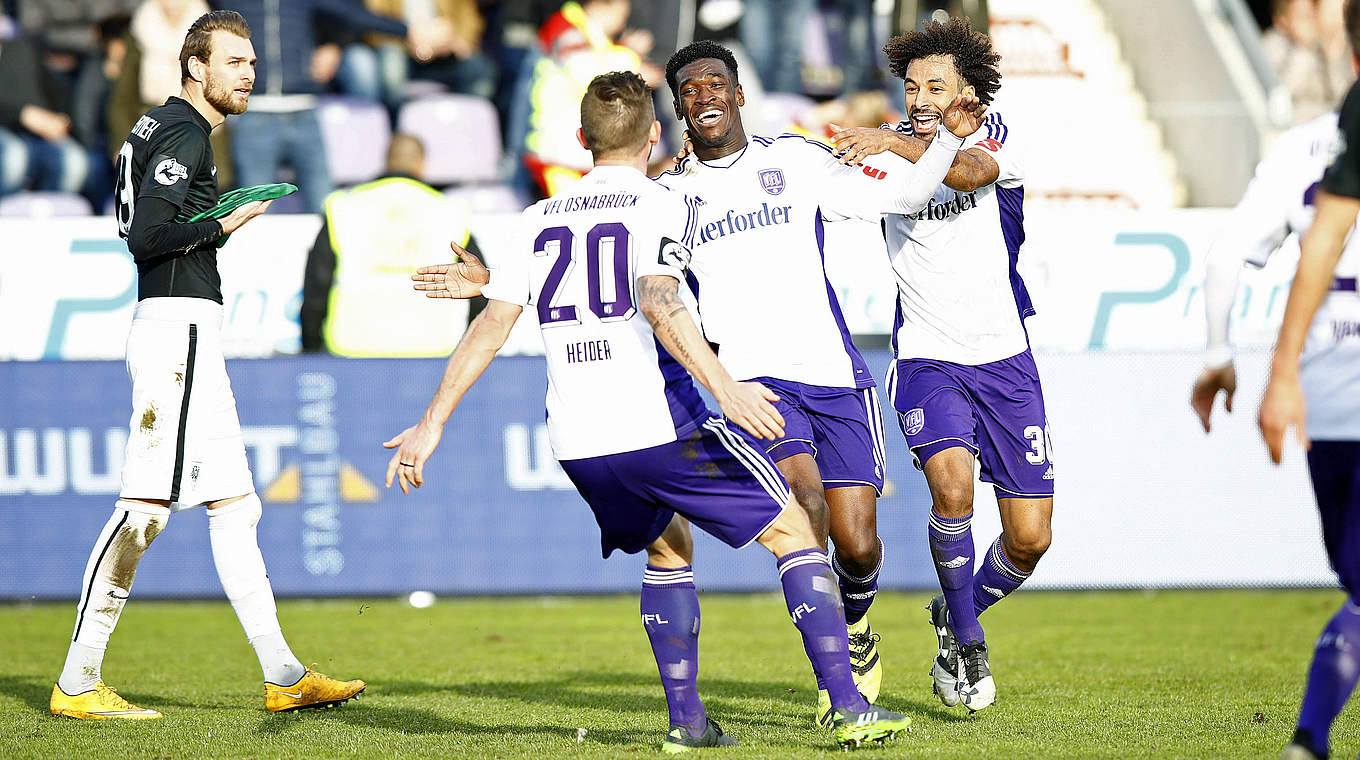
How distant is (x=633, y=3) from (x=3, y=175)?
6017 mm

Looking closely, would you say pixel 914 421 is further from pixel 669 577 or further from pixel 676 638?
pixel 676 638

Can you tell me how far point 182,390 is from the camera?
5.66 m

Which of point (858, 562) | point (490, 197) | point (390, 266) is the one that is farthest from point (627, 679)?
point (490, 197)

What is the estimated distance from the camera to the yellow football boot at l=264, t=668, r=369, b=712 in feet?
18.9

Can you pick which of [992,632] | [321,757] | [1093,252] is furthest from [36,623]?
[1093,252]

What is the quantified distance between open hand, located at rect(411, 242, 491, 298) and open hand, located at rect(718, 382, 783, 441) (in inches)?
48.5

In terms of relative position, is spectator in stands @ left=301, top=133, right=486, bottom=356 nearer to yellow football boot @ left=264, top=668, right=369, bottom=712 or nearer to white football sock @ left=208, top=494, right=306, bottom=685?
white football sock @ left=208, top=494, right=306, bottom=685

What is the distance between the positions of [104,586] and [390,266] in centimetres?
576

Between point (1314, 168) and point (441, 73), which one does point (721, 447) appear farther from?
point (441, 73)

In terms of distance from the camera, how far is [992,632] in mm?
8570

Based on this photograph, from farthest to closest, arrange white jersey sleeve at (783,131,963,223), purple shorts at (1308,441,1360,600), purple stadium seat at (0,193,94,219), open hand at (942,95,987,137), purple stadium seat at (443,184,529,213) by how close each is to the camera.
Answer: purple stadium seat at (443,184,529,213) < purple stadium seat at (0,193,94,219) < open hand at (942,95,987,137) < white jersey sleeve at (783,131,963,223) < purple shorts at (1308,441,1360,600)

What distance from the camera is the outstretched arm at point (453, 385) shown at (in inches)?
185

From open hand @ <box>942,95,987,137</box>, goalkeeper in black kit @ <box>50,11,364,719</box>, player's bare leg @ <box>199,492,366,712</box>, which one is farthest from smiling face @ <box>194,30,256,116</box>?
open hand @ <box>942,95,987,137</box>

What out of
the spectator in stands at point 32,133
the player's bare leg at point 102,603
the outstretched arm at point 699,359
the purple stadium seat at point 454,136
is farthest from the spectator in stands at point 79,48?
the outstretched arm at point 699,359
